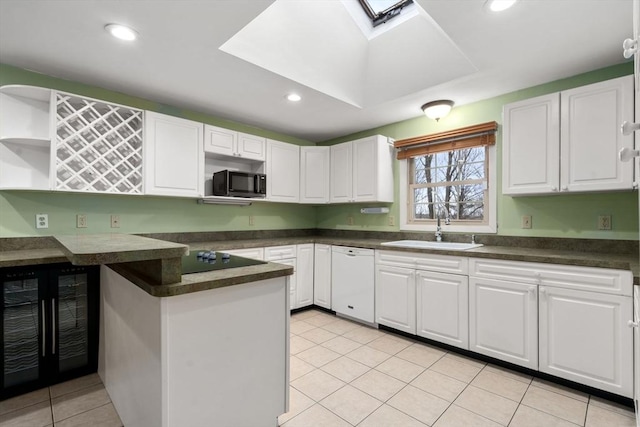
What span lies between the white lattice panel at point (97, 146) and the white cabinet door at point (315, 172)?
1.94 meters

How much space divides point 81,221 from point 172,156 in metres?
0.94

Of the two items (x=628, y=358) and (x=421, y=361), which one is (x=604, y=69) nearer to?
(x=628, y=358)

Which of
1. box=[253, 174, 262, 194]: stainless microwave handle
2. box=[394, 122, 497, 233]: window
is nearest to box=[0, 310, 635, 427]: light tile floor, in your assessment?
box=[394, 122, 497, 233]: window

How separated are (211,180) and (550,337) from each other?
11.0 ft

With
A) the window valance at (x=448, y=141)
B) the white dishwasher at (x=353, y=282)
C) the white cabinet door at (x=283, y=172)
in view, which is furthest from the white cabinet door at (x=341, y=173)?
the white dishwasher at (x=353, y=282)

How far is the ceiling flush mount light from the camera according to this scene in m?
3.03

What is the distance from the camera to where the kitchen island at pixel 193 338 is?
1239 millimetres

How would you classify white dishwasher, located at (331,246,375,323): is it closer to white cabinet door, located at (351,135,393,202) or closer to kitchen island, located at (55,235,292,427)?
white cabinet door, located at (351,135,393,202)

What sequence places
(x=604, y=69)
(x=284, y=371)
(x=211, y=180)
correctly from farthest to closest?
1. (x=211, y=180)
2. (x=604, y=69)
3. (x=284, y=371)

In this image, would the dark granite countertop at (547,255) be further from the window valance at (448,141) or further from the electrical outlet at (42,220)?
the electrical outlet at (42,220)

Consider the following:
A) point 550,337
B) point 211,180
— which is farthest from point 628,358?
point 211,180

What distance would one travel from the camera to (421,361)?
8.21ft

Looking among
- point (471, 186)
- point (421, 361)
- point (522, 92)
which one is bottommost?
point (421, 361)

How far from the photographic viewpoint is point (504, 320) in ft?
7.68
